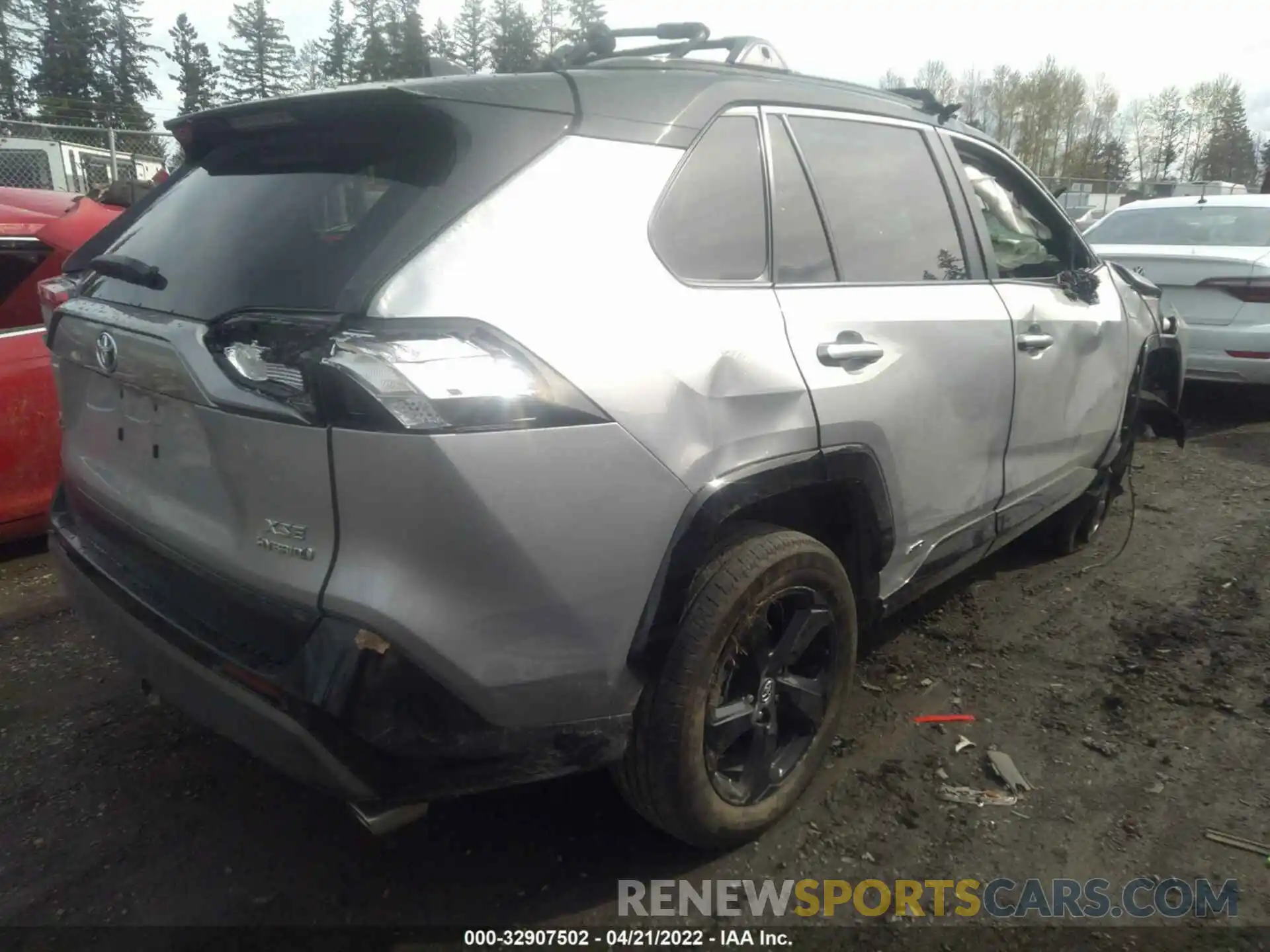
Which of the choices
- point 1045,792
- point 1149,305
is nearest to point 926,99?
point 1149,305

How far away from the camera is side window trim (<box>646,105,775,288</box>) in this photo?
2158 mm

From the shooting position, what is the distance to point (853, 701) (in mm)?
3264

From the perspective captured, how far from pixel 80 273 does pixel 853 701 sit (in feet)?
8.73

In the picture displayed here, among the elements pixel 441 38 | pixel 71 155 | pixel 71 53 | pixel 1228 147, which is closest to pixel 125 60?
pixel 71 53

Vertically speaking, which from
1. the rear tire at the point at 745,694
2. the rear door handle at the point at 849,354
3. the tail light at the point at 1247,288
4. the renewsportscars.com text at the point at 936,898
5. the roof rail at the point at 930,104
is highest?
the roof rail at the point at 930,104

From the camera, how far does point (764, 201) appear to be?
2.50 m

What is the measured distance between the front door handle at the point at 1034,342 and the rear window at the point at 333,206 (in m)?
1.92

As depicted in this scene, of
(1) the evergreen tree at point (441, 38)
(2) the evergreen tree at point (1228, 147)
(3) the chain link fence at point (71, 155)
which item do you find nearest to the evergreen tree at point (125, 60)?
(1) the evergreen tree at point (441, 38)

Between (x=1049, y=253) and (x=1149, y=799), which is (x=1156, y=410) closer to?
(x=1049, y=253)

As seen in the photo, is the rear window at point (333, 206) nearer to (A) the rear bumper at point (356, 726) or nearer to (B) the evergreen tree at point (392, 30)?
(A) the rear bumper at point (356, 726)

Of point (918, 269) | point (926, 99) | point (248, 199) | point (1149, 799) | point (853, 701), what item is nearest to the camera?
point (248, 199)

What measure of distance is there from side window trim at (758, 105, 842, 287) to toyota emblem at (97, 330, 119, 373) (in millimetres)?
1547

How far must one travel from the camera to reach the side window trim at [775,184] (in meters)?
2.49

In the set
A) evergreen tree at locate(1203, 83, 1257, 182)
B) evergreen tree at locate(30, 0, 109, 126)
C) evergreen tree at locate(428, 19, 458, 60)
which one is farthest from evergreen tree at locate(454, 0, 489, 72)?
evergreen tree at locate(1203, 83, 1257, 182)
